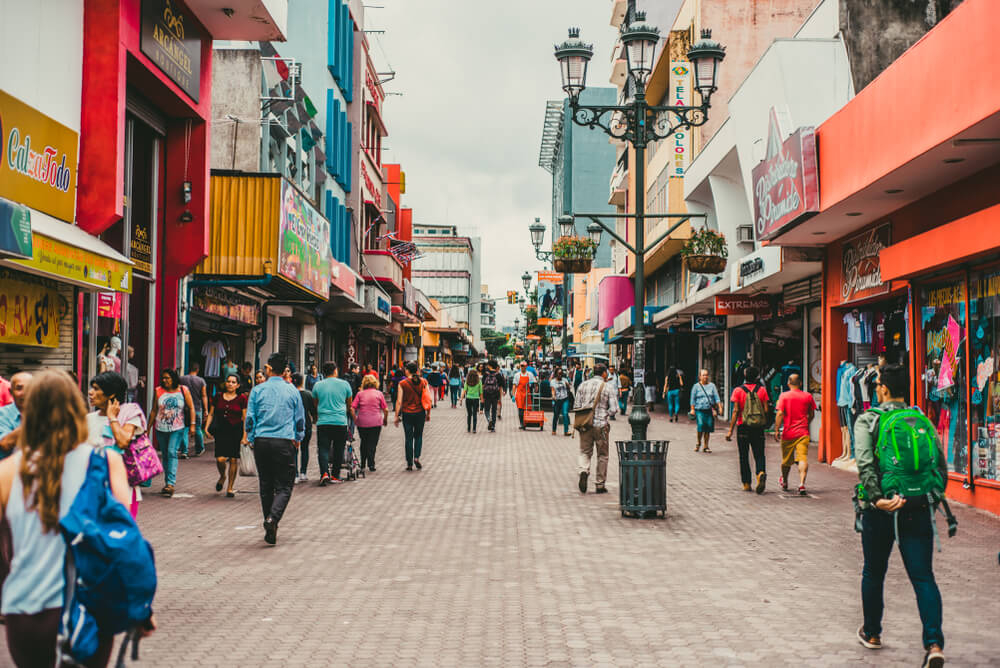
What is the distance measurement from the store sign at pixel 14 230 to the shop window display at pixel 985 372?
10288mm

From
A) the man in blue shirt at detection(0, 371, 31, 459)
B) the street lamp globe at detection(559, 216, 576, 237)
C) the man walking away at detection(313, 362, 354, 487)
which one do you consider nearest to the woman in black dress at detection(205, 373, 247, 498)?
the man walking away at detection(313, 362, 354, 487)

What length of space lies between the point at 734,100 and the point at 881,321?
7651 millimetres

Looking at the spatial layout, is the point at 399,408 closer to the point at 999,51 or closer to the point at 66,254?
the point at 66,254

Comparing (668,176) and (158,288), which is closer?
(158,288)

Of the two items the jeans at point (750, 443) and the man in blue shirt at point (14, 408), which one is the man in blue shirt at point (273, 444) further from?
the jeans at point (750, 443)

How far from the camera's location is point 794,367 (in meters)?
21.3

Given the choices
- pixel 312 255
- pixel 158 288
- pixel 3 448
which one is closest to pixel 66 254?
pixel 3 448

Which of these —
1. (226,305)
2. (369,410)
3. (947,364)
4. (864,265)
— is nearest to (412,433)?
(369,410)

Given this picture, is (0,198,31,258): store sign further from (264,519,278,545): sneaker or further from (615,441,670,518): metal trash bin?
(615,441,670,518): metal trash bin

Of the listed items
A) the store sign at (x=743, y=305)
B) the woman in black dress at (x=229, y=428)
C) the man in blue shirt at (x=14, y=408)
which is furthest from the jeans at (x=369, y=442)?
the store sign at (x=743, y=305)

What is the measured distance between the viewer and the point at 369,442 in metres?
15.0

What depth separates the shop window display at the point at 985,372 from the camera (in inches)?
437

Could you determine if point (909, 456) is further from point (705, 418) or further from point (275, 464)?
point (705, 418)

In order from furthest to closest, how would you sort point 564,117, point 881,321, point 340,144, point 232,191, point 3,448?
point 564,117, point 340,144, point 232,191, point 881,321, point 3,448
